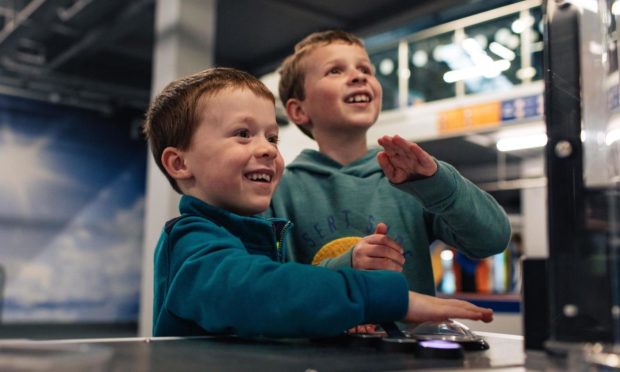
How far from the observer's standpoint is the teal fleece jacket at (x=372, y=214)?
0.99m

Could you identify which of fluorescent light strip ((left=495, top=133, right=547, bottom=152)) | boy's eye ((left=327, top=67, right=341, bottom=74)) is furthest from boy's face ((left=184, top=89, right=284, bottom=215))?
fluorescent light strip ((left=495, top=133, right=547, bottom=152))

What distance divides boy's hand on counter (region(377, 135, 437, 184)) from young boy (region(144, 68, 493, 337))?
0.16 meters

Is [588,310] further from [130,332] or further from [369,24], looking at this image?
[130,332]

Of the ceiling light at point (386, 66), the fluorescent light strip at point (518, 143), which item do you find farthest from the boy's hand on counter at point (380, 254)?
the ceiling light at point (386, 66)

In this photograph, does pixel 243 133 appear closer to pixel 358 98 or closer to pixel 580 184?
pixel 358 98

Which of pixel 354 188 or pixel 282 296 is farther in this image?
pixel 354 188

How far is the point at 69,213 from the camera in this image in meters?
8.44

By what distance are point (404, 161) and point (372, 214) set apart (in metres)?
0.32

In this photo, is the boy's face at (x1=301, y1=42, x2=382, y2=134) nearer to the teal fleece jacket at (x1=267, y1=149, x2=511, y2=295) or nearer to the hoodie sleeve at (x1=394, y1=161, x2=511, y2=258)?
the teal fleece jacket at (x1=267, y1=149, x2=511, y2=295)

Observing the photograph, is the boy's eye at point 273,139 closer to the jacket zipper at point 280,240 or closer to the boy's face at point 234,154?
the boy's face at point 234,154

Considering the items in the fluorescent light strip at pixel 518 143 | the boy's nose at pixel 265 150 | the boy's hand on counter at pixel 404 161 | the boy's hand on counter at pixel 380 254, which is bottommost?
the boy's hand on counter at pixel 380 254

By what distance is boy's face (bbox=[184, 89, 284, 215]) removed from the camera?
0.86m

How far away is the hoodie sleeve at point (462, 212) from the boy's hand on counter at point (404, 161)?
1 centimetres

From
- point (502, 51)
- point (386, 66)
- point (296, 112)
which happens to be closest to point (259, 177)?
point (296, 112)
